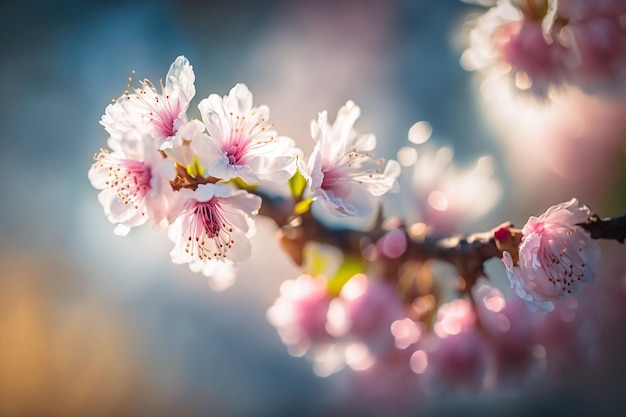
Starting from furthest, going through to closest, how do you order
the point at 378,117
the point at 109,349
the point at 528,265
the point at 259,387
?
1. the point at 259,387
2. the point at 109,349
3. the point at 378,117
4. the point at 528,265

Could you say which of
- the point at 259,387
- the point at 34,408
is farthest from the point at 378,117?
the point at 34,408

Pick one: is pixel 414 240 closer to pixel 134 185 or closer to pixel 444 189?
pixel 444 189

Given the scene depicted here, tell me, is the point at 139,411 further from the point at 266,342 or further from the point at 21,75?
the point at 21,75

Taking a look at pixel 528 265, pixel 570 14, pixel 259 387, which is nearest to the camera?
pixel 528 265

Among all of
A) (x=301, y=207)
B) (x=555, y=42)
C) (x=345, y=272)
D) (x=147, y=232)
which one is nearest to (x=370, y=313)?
(x=345, y=272)

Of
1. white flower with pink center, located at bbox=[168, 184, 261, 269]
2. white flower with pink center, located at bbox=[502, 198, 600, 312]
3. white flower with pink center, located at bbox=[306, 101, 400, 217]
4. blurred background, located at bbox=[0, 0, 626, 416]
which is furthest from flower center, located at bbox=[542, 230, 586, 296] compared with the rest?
blurred background, located at bbox=[0, 0, 626, 416]

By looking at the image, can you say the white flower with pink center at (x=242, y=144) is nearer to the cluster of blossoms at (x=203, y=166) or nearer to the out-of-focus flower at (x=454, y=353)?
the cluster of blossoms at (x=203, y=166)

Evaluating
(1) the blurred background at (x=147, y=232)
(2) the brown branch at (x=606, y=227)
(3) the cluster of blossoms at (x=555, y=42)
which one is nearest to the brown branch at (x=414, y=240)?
(2) the brown branch at (x=606, y=227)
